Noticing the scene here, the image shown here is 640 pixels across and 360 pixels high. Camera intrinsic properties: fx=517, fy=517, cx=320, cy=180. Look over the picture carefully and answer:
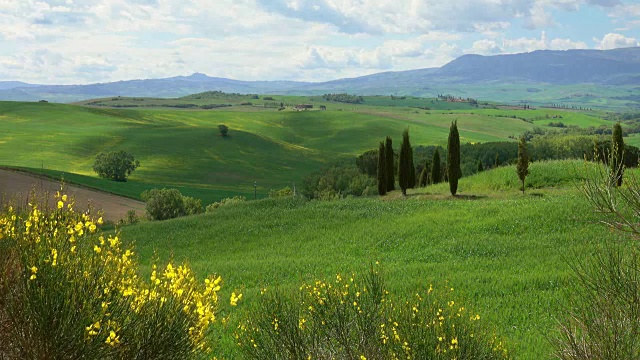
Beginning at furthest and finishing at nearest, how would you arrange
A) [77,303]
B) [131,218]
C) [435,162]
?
[131,218] < [435,162] < [77,303]

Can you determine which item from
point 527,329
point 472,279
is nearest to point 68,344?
point 527,329

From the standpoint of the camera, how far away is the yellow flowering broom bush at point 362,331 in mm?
10484

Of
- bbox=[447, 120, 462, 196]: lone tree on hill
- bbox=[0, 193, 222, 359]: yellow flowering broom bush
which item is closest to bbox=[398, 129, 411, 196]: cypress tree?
bbox=[447, 120, 462, 196]: lone tree on hill

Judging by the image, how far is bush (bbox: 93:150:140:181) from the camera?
116m

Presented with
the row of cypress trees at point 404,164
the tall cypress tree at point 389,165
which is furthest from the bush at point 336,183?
the row of cypress trees at point 404,164

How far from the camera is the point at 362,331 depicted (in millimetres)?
11305

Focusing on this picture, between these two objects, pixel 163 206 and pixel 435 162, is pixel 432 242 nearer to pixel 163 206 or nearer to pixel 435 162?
pixel 435 162

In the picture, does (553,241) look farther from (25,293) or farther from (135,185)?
(135,185)

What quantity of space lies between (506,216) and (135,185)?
83777 millimetres

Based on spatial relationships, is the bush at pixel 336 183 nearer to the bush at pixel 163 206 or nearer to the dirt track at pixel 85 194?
the bush at pixel 163 206

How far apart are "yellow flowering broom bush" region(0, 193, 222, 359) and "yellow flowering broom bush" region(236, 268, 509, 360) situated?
2.00 meters

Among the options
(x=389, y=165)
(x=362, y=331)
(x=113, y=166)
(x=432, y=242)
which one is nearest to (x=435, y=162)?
(x=389, y=165)

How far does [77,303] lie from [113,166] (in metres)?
115

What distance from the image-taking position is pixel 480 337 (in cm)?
1077
